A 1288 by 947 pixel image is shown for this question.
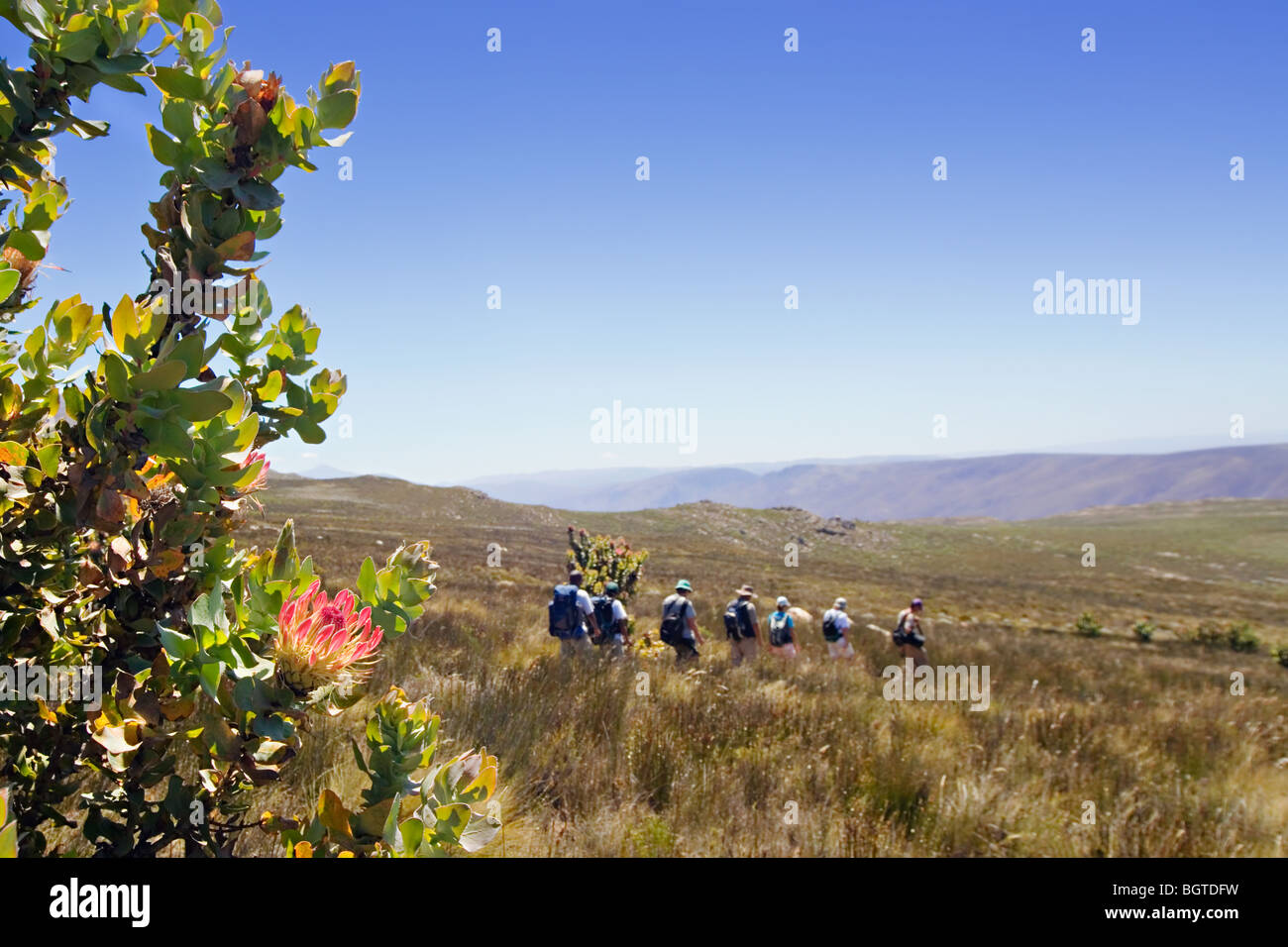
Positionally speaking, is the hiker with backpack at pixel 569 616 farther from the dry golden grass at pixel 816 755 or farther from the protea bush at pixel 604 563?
the protea bush at pixel 604 563

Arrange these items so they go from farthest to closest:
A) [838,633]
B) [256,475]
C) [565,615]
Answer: [838,633]
[565,615]
[256,475]

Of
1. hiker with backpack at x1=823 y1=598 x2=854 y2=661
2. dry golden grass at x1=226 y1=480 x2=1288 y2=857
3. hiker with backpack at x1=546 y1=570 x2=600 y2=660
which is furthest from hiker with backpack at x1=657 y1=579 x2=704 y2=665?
hiker with backpack at x1=823 y1=598 x2=854 y2=661

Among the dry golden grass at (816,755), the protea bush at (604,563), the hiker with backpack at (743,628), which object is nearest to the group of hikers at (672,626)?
the hiker with backpack at (743,628)

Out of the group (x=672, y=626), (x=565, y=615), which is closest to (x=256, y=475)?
(x=565, y=615)

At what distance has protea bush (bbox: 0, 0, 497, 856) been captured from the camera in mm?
1253

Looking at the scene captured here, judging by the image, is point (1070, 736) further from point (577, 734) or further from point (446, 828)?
point (446, 828)

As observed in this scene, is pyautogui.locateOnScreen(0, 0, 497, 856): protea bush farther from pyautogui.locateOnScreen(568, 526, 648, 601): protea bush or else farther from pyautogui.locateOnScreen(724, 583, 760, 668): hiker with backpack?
pyautogui.locateOnScreen(568, 526, 648, 601): protea bush

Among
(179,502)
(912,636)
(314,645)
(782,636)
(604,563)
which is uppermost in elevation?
(179,502)

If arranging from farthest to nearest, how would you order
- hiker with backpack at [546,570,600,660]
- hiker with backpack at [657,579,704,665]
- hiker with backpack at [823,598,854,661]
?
hiker with backpack at [823,598,854,661], hiker with backpack at [657,579,704,665], hiker with backpack at [546,570,600,660]

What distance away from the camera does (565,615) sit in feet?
26.7

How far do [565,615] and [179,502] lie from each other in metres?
6.87

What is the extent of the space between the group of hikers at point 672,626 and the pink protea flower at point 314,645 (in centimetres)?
633

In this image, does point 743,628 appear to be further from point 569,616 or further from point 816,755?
point 816,755

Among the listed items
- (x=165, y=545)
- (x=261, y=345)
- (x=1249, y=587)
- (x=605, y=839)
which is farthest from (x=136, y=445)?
(x=1249, y=587)
